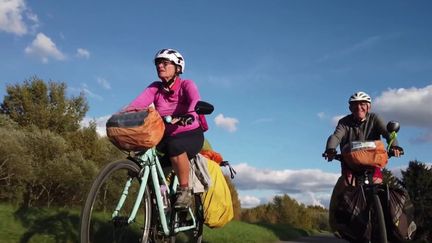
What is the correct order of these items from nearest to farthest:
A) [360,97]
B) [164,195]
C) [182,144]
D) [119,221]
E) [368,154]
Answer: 1. [119,221]
2. [164,195]
3. [182,144]
4. [368,154]
5. [360,97]

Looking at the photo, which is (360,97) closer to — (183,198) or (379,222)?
(379,222)

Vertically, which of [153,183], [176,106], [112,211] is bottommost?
[112,211]

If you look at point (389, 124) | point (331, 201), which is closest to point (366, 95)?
point (389, 124)

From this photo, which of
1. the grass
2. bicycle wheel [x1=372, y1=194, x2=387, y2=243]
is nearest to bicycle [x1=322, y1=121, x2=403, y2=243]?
bicycle wheel [x1=372, y1=194, x2=387, y2=243]

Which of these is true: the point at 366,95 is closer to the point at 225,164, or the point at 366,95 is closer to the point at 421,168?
the point at 225,164

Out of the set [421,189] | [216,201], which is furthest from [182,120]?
[421,189]

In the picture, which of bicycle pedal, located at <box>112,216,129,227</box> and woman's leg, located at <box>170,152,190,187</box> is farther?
woman's leg, located at <box>170,152,190,187</box>

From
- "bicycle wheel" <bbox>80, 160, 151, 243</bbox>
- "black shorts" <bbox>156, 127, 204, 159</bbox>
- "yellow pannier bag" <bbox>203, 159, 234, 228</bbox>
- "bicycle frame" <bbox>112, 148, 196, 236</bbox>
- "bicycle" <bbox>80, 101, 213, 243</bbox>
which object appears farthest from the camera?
"yellow pannier bag" <bbox>203, 159, 234, 228</bbox>

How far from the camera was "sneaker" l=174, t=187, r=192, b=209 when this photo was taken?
526 centimetres

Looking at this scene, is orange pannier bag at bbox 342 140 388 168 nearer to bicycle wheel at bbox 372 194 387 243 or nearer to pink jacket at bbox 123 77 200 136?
bicycle wheel at bbox 372 194 387 243

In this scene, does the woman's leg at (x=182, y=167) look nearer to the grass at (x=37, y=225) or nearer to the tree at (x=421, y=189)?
the grass at (x=37, y=225)

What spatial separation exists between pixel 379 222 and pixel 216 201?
1.93 m

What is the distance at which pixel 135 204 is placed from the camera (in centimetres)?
455

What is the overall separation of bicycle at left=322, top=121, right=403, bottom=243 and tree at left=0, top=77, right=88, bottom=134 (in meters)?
49.8
